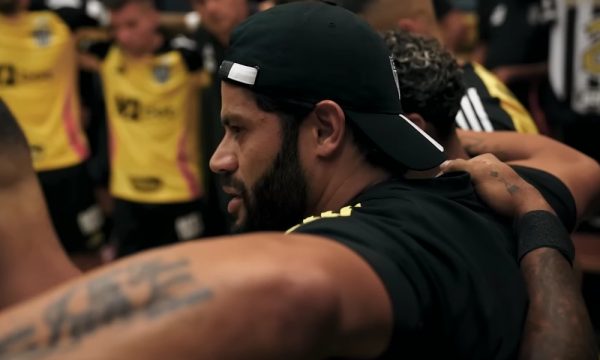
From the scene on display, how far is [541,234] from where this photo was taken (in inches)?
68.7

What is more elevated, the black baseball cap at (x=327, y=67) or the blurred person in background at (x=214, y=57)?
the black baseball cap at (x=327, y=67)

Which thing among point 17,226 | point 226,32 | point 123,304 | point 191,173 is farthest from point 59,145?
point 123,304

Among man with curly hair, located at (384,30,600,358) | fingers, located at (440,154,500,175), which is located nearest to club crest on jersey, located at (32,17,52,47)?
man with curly hair, located at (384,30,600,358)

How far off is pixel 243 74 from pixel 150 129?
12.1 feet

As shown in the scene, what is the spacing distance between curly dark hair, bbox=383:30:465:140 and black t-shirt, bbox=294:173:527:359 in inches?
21.1

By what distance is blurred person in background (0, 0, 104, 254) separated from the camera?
5.13m

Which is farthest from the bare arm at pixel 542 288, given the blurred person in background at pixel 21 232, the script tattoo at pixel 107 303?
the blurred person in background at pixel 21 232

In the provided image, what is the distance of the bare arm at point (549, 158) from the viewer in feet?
7.05

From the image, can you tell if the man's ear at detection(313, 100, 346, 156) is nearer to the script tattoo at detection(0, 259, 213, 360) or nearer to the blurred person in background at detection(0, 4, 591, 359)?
the blurred person in background at detection(0, 4, 591, 359)

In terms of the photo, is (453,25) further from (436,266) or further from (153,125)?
(436,266)

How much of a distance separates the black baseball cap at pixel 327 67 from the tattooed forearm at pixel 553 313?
10.6 inches

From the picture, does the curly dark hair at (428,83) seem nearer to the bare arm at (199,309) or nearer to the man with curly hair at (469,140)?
the man with curly hair at (469,140)

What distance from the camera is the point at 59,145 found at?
530cm

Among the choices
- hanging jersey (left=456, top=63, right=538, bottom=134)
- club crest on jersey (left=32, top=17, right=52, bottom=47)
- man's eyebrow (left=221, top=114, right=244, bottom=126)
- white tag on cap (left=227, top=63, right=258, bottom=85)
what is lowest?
club crest on jersey (left=32, top=17, right=52, bottom=47)
